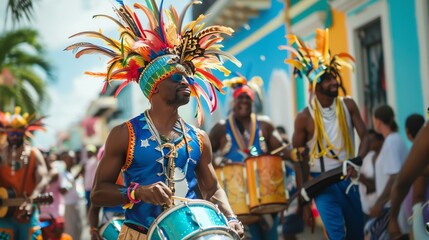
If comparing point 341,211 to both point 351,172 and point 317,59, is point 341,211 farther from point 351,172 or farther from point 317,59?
point 317,59

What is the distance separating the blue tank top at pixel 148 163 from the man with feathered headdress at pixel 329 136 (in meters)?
2.81

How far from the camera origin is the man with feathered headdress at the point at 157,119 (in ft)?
16.5

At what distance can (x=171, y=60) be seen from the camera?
16.8 feet

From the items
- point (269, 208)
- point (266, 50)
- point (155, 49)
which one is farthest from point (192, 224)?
point (266, 50)

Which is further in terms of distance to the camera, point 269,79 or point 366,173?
point 269,79

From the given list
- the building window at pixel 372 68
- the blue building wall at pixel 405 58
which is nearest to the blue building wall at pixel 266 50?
the building window at pixel 372 68

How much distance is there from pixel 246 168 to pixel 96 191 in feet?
12.4

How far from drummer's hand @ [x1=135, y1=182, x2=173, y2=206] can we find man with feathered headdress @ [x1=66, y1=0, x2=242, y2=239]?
0.10 m

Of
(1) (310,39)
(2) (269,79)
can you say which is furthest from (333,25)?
(2) (269,79)

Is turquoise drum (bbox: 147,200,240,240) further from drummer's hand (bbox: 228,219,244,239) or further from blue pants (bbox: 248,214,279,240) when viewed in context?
blue pants (bbox: 248,214,279,240)

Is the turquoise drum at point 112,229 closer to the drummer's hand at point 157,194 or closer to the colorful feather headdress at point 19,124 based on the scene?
the drummer's hand at point 157,194

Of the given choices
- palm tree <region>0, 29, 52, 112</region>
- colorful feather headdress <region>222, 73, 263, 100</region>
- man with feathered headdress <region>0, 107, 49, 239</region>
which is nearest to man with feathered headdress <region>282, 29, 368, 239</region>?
colorful feather headdress <region>222, 73, 263, 100</region>

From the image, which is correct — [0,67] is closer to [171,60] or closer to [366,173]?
[366,173]

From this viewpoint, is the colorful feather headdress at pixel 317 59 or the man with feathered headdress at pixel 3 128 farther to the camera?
the man with feathered headdress at pixel 3 128
